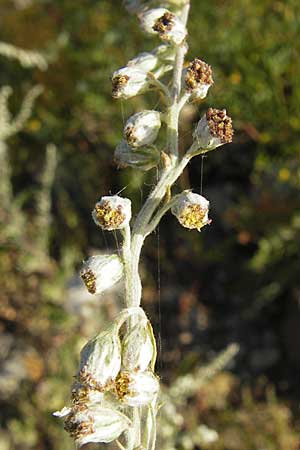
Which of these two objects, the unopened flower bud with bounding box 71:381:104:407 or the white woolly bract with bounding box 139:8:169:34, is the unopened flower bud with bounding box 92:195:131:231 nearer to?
the unopened flower bud with bounding box 71:381:104:407

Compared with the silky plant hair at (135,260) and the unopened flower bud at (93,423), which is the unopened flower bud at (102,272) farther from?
the unopened flower bud at (93,423)

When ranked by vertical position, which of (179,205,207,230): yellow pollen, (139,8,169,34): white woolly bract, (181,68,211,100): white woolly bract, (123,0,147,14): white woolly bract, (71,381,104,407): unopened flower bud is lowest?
(71,381,104,407): unopened flower bud

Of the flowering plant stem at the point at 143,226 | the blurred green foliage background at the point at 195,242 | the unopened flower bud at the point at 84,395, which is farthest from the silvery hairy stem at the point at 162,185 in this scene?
the blurred green foliage background at the point at 195,242

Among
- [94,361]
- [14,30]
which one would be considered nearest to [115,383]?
[94,361]

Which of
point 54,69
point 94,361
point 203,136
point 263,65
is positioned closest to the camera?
point 94,361

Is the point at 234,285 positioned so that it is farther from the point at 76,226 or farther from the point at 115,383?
the point at 115,383

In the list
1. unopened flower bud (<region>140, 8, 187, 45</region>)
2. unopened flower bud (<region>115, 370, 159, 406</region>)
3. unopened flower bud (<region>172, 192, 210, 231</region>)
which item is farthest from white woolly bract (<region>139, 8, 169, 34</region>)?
unopened flower bud (<region>115, 370, 159, 406</region>)
